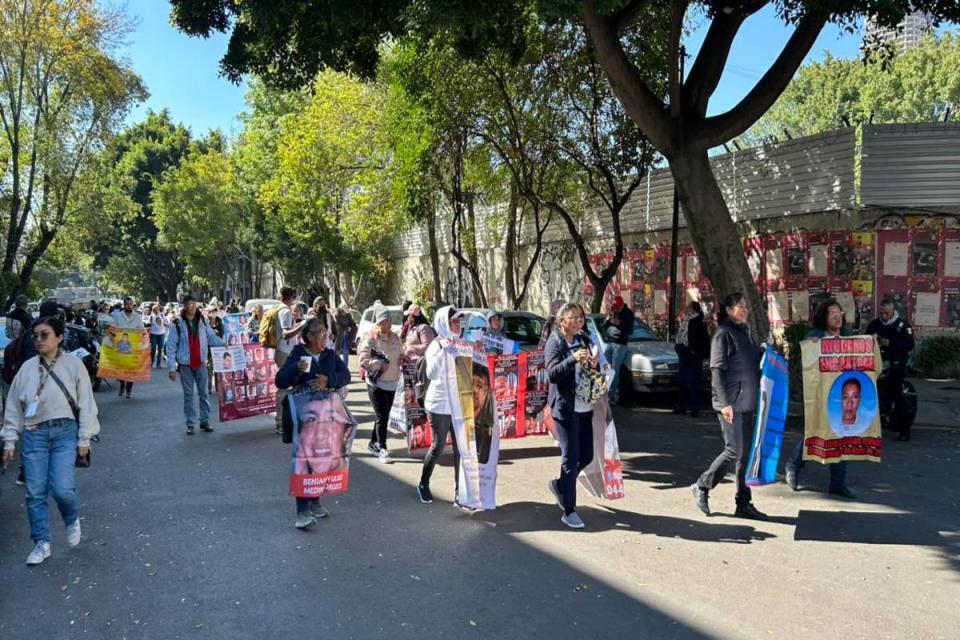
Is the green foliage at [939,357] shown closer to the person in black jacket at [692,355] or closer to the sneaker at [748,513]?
the person in black jacket at [692,355]

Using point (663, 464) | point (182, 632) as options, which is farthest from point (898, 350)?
point (182, 632)

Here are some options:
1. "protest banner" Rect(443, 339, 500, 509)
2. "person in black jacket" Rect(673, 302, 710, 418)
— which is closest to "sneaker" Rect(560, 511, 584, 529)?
"protest banner" Rect(443, 339, 500, 509)

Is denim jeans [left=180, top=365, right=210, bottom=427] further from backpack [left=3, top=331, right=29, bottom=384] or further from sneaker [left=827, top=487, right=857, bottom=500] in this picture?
sneaker [left=827, top=487, right=857, bottom=500]

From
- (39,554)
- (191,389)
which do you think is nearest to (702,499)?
(39,554)

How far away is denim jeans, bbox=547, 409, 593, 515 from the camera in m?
6.20

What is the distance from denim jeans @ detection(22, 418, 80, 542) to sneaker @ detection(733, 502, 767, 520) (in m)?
5.41

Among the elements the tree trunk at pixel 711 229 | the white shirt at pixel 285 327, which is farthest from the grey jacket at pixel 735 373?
the white shirt at pixel 285 327

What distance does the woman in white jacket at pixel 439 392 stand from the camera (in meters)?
6.92

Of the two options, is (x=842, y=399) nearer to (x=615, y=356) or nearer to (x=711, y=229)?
(x=711, y=229)

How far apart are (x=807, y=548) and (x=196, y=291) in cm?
6863

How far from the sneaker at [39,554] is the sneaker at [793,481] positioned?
6.58 metres

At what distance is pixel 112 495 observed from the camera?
24.1ft

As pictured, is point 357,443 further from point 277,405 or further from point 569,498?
point 569,498

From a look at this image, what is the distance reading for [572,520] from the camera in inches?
247
